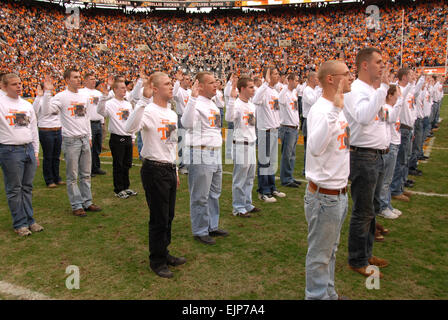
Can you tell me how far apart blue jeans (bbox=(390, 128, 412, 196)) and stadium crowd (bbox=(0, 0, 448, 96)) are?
23.7 meters

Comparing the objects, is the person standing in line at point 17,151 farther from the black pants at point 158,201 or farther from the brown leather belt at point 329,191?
the brown leather belt at point 329,191

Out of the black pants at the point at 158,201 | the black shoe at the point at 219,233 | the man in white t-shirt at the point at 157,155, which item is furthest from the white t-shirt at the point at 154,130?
the black shoe at the point at 219,233

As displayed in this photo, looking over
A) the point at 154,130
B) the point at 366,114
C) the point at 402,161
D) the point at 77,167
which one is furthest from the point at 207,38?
the point at 366,114

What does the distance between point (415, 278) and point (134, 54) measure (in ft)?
123

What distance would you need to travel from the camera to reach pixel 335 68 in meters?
2.84

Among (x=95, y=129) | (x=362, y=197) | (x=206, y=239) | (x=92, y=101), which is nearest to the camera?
(x=362, y=197)

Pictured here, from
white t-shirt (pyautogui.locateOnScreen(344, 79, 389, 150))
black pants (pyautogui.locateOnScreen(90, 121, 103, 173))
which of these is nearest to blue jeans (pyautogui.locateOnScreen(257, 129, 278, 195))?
white t-shirt (pyautogui.locateOnScreen(344, 79, 389, 150))

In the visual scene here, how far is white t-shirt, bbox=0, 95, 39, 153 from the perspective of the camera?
5.02m

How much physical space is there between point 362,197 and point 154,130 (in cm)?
240

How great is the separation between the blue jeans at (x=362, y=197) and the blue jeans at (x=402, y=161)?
8.93ft

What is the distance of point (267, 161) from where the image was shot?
6.96 metres

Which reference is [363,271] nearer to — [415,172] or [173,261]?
[173,261]

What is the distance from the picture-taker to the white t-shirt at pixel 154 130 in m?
3.97

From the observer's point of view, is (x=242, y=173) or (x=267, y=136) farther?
(x=267, y=136)
